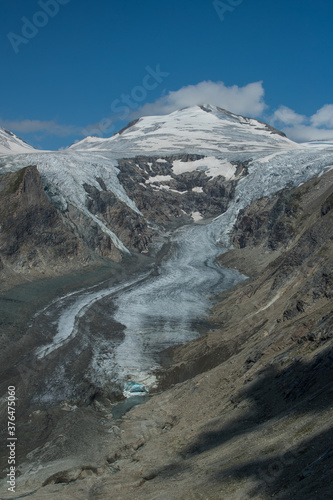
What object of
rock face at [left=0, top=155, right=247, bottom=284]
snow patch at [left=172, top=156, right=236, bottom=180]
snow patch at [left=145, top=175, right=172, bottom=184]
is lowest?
rock face at [left=0, top=155, right=247, bottom=284]

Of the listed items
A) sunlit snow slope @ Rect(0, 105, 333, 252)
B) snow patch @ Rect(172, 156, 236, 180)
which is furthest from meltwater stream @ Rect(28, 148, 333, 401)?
snow patch @ Rect(172, 156, 236, 180)

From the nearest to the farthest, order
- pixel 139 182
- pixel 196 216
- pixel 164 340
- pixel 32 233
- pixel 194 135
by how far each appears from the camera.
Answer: pixel 164 340, pixel 32 233, pixel 196 216, pixel 139 182, pixel 194 135

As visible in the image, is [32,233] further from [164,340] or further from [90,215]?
[164,340]

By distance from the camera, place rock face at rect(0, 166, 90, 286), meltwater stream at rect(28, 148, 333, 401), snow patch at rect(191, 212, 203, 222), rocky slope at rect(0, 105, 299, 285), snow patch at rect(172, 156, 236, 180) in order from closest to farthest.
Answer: meltwater stream at rect(28, 148, 333, 401) → rock face at rect(0, 166, 90, 286) → rocky slope at rect(0, 105, 299, 285) → snow patch at rect(191, 212, 203, 222) → snow patch at rect(172, 156, 236, 180)

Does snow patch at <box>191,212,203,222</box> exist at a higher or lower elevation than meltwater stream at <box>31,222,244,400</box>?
higher

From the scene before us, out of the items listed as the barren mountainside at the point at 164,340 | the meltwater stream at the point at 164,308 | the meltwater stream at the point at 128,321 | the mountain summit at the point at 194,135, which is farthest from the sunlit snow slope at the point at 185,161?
the meltwater stream at the point at 128,321

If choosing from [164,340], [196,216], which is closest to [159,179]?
[196,216]

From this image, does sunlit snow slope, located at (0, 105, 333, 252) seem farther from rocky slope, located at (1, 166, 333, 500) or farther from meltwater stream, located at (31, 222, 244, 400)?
rocky slope, located at (1, 166, 333, 500)

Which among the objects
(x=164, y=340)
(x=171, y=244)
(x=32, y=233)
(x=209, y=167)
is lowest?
(x=164, y=340)
